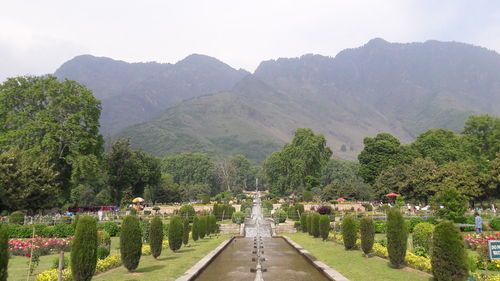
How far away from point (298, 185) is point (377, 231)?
144 ft

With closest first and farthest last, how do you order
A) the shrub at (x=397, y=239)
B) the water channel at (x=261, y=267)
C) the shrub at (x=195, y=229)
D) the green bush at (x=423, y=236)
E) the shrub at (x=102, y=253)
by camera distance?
the water channel at (x=261, y=267) → the shrub at (x=397, y=239) → the shrub at (x=102, y=253) → the green bush at (x=423, y=236) → the shrub at (x=195, y=229)

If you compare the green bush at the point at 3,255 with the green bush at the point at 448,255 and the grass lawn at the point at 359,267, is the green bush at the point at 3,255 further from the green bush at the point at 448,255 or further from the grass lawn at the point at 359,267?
the green bush at the point at 448,255

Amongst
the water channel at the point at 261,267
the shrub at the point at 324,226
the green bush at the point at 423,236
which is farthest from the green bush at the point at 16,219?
the green bush at the point at 423,236

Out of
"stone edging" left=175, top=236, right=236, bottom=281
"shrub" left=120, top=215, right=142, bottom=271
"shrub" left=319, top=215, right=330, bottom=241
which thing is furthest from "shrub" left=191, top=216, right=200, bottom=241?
"shrub" left=120, top=215, right=142, bottom=271

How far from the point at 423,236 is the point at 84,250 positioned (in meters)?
13.6

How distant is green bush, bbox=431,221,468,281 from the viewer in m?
9.41

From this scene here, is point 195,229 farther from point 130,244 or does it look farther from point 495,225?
point 495,225

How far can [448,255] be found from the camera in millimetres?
9539

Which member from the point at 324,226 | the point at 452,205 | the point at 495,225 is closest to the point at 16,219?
the point at 324,226

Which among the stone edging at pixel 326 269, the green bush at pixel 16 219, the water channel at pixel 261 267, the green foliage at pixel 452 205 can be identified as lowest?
the water channel at pixel 261 267

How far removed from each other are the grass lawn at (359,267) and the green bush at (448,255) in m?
1.71

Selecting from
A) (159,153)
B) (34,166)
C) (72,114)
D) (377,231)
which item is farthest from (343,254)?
(159,153)

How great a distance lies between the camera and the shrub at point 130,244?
490 inches

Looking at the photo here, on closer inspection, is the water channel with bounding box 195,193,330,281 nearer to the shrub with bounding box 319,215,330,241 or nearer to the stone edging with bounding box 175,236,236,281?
the stone edging with bounding box 175,236,236,281
